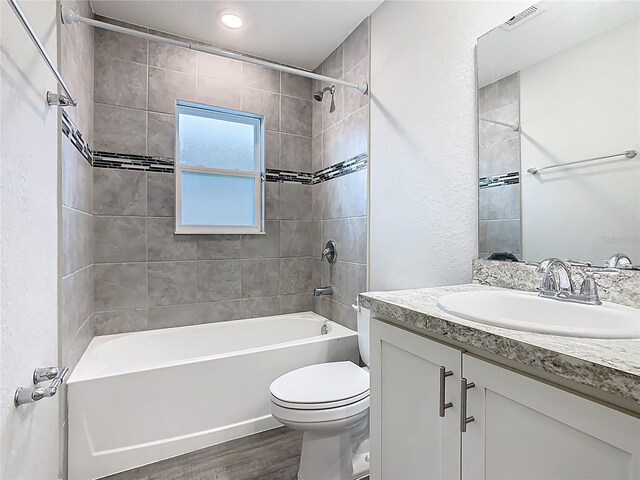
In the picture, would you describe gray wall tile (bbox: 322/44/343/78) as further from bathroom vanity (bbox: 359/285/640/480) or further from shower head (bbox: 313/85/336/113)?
bathroom vanity (bbox: 359/285/640/480)

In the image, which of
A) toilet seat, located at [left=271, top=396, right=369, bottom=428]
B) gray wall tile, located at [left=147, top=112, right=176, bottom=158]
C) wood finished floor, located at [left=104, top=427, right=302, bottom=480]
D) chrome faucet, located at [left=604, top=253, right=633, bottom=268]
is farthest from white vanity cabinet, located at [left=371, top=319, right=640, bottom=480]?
gray wall tile, located at [left=147, top=112, right=176, bottom=158]

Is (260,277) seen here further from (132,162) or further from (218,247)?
(132,162)

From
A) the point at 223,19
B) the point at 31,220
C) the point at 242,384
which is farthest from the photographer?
the point at 223,19

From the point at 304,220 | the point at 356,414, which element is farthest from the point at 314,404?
the point at 304,220

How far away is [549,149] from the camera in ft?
3.92

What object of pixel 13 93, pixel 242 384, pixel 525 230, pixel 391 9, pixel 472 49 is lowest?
pixel 242 384

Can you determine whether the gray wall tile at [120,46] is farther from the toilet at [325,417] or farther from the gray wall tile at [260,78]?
the toilet at [325,417]

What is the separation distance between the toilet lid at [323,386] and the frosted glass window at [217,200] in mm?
1390

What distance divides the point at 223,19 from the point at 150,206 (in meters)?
1.36

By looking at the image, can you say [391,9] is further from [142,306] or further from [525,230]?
[142,306]

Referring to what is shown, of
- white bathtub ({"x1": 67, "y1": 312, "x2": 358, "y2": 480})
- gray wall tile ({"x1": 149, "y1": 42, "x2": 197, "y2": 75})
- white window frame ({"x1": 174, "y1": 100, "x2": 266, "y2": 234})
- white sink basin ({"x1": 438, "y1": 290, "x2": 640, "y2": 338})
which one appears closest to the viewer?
white sink basin ({"x1": 438, "y1": 290, "x2": 640, "y2": 338})

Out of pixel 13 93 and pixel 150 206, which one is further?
pixel 150 206

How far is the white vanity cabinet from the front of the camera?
1.81ft

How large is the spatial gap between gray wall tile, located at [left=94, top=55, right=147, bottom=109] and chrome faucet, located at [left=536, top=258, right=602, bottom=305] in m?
2.56
